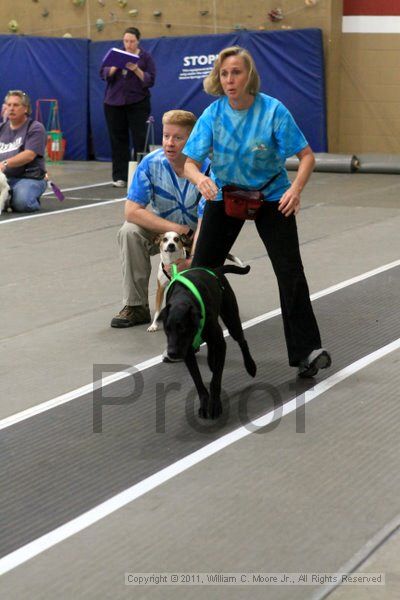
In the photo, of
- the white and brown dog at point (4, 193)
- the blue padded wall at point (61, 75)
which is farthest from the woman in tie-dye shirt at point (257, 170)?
the blue padded wall at point (61, 75)

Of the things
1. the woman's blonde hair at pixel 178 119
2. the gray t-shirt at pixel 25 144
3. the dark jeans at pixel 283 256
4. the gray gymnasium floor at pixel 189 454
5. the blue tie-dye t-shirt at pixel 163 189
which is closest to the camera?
the gray gymnasium floor at pixel 189 454

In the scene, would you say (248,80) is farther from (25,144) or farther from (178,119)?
(25,144)

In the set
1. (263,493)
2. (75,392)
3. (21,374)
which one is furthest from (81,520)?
(21,374)

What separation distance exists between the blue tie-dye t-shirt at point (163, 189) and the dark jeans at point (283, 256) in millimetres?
760

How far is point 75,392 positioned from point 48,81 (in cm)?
Result: 1161

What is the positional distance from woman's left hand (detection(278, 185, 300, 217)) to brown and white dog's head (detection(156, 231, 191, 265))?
1.17 metres

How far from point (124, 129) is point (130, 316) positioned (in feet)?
23.0

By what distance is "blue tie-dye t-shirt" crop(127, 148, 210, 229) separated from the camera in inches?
239

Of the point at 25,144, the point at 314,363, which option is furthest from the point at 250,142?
the point at 25,144

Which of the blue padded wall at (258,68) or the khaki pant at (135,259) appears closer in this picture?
the khaki pant at (135,259)

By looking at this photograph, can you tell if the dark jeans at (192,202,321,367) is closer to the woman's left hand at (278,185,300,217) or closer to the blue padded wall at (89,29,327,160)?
the woman's left hand at (278,185,300,217)

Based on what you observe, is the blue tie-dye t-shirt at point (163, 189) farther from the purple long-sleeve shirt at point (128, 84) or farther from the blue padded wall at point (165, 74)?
the blue padded wall at point (165, 74)

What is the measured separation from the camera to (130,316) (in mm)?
6344

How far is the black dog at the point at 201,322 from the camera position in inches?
A: 174
